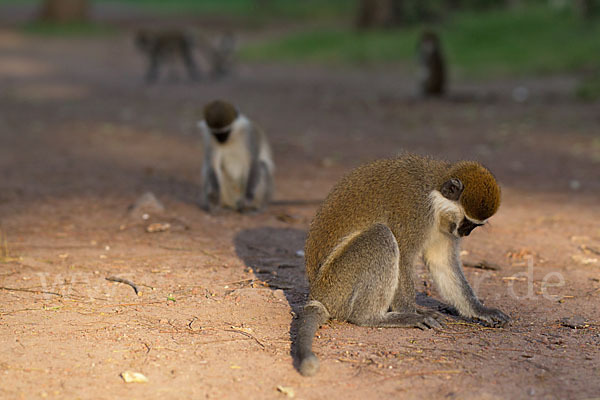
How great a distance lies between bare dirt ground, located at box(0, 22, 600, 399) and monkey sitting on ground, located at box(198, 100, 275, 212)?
25 centimetres

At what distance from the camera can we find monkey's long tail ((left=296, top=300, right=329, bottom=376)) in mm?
4016

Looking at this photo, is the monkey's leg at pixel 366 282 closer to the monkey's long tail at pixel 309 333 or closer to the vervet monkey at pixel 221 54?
the monkey's long tail at pixel 309 333

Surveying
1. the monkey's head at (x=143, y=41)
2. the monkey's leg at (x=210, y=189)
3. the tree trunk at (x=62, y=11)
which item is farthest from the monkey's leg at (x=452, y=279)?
the tree trunk at (x=62, y=11)

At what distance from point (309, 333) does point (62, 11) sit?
113 ft

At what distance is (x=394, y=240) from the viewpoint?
15.5 ft

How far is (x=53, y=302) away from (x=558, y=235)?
4320mm

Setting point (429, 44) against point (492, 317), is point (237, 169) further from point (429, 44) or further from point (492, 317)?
point (429, 44)

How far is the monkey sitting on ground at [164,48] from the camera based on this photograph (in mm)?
20984

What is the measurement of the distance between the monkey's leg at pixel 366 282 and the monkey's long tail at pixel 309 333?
66 millimetres

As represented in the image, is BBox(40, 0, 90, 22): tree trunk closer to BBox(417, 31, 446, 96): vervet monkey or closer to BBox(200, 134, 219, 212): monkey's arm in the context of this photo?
BBox(417, 31, 446, 96): vervet monkey

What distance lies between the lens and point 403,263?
4762 millimetres

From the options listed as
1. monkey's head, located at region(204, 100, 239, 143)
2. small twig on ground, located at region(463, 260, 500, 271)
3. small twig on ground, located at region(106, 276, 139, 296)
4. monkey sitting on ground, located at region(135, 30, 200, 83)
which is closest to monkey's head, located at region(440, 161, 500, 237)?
small twig on ground, located at region(463, 260, 500, 271)

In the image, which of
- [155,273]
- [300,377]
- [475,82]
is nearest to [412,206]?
[300,377]

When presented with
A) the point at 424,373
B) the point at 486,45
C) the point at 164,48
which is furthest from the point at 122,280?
the point at 486,45
